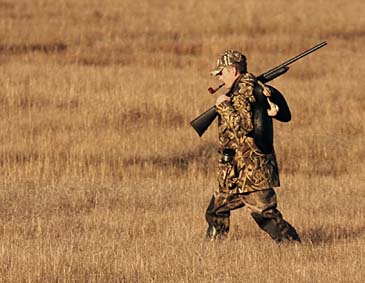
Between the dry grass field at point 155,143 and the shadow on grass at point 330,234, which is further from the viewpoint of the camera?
the shadow on grass at point 330,234

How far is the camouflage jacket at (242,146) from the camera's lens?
8.61 metres

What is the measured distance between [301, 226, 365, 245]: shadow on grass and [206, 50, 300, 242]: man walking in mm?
606

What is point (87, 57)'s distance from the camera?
69.4ft

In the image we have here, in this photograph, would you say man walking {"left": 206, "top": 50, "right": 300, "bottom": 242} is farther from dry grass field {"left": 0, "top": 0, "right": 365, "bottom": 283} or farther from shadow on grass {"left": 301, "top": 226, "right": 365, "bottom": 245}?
shadow on grass {"left": 301, "top": 226, "right": 365, "bottom": 245}

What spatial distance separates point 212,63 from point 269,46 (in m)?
2.53

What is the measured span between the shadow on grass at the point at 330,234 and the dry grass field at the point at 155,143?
27 millimetres

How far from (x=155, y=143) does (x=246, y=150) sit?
6.22 m

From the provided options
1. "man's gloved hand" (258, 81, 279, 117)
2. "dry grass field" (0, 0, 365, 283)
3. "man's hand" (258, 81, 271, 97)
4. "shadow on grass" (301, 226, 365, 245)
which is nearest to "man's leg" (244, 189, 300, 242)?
"dry grass field" (0, 0, 365, 283)

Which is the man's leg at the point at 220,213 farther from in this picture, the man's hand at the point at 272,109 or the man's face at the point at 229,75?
the man's face at the point at 229,75

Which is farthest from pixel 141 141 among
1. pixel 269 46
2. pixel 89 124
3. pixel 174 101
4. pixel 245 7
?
pixel 245 7

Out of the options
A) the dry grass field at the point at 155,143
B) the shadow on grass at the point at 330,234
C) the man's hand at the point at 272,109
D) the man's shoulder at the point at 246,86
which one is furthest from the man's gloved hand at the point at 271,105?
the shadow on grass at the point at 330,234

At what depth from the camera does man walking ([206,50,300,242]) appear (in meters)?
8.61

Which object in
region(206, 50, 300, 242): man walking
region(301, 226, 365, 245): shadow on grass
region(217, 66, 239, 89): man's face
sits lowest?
region(301, 226, 365, 245): shadow on grass

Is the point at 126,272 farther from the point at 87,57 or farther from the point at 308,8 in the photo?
the point at 308,8
